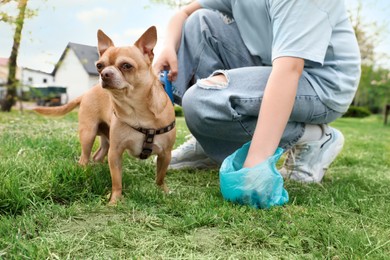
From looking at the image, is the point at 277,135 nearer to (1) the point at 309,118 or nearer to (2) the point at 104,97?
(1) the point at 309,118

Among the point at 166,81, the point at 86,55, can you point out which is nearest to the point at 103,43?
the point at 166,81

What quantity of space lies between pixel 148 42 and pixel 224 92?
0.39m

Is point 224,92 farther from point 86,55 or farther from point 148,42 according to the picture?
point 86,55

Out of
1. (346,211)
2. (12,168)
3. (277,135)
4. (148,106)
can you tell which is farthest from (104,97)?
(346,211)

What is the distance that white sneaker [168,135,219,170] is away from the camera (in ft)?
8.10

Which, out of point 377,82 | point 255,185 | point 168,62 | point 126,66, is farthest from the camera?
point 377,82

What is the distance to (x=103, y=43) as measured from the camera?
191 centimetres

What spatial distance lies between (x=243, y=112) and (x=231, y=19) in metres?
0.73

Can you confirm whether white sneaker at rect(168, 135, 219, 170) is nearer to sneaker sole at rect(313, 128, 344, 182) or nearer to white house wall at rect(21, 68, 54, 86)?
sneaker sole at rect(313, 128, 344, 182)

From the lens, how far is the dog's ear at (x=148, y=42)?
184 centimetres

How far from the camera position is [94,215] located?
4.98 feet

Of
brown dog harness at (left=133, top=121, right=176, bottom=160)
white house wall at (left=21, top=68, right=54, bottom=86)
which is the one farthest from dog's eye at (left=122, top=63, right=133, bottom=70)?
white house wall at (left=21, top=68, right=54, bottom=86)

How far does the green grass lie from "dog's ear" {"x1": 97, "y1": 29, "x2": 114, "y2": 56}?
20.3 inches

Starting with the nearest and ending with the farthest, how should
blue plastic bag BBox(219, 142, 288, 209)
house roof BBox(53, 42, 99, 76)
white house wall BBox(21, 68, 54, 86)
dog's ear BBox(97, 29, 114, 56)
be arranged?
1. blue plastic bag BBox(219, 142, 288, 209)
2. dog's ear BBox(97, 29, 114, 56)
3. house roof BBox(53, 42, 99, 76)
4. white house wall BBox(21, 68, 54, 86)
